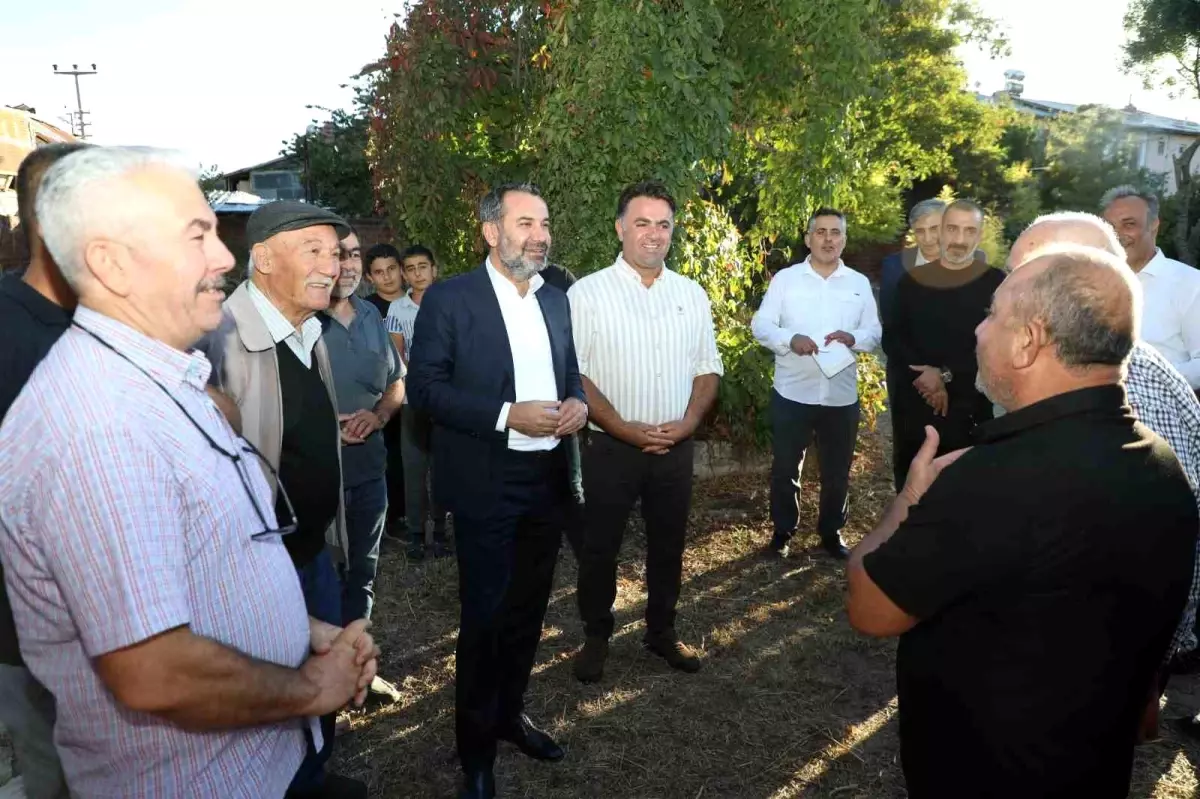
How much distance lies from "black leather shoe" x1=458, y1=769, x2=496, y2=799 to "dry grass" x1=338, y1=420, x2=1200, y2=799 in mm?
150

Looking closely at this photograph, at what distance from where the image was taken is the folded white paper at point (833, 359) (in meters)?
5.13

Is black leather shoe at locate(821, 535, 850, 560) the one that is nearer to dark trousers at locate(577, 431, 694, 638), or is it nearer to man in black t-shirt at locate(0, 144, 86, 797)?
dark trousers at locate(577, 431, 694, 638)

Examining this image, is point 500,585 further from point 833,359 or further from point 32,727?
point 833,359

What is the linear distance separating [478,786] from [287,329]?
5.79ft

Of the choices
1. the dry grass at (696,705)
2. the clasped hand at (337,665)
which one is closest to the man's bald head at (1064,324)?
the clasped hand at (337,665)

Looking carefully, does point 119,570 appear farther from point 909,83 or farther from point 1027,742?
point 909,83

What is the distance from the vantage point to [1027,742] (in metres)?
1.66

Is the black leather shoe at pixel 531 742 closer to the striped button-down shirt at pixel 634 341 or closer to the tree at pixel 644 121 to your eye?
the striped button-down shirt at pixel 634 341

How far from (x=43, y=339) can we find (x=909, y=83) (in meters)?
23.3

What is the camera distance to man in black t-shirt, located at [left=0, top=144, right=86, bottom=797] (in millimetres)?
1816

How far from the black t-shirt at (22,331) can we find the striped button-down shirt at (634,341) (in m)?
2.18

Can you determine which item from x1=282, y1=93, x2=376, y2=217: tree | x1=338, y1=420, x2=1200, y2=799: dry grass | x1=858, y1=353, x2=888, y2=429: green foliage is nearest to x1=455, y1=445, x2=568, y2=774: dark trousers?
x1=338, y1=420, x2=1200, y2=799: dry grass

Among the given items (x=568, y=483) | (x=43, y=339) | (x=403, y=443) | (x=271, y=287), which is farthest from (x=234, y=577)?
(x=403, y=443)

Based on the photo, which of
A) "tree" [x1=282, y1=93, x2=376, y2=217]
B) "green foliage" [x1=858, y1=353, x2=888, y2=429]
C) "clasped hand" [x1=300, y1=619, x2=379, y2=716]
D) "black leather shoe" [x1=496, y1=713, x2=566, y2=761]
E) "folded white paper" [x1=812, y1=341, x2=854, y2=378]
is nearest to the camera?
"clasped hand" [x1=300, y1=619, x2=379, y2=716]
